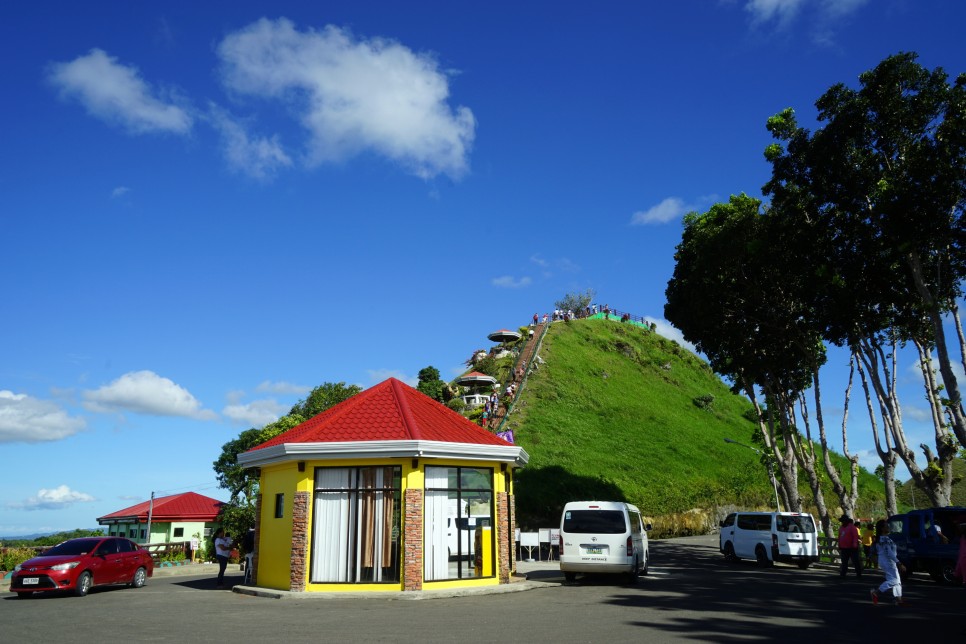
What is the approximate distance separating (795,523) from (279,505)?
56.9ft

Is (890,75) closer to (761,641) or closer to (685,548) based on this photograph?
(761,641)

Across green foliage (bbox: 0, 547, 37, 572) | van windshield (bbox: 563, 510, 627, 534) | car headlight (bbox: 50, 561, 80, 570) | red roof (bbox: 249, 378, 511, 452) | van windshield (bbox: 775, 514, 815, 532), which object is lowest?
green foliage (bbox: 0, 547, 37, 572)

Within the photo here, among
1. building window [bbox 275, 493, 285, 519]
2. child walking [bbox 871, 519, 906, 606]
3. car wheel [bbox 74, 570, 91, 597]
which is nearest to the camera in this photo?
child walking [bbox 871, 519, 906, 606]

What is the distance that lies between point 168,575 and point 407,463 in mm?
14142

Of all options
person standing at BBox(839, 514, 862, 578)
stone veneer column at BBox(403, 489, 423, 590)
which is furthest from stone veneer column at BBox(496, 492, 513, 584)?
person standing at BBox(839, 514, 862, 578)

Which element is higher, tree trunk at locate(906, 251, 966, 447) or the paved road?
tree trunk at locate(906, 251, 966, 447)

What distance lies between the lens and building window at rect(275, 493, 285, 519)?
55.8 ft

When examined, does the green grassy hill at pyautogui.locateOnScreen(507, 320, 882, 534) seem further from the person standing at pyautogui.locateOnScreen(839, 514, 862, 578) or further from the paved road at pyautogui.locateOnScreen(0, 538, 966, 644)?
the paved road at pyautogui.locateOnScreen(0, 538, 966, 644)

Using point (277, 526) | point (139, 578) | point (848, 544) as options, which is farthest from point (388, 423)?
point (848, 544)

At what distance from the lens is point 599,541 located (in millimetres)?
17906

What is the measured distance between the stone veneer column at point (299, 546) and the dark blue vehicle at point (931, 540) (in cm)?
1607

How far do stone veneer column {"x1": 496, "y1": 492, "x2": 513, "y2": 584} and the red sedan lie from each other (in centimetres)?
1027

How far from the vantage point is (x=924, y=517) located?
64.8ft

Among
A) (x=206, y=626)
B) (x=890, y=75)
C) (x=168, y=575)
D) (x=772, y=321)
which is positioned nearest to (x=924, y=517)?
(x=772, y=321)
